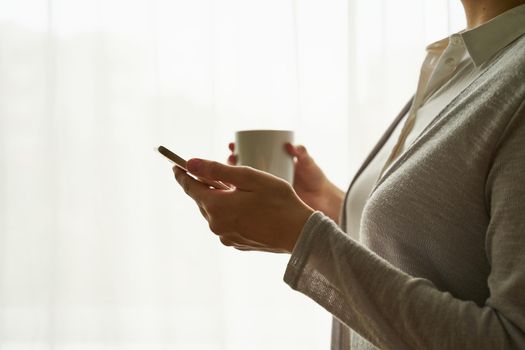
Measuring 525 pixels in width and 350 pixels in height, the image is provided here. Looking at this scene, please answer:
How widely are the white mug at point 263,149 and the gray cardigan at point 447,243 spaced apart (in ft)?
0.81

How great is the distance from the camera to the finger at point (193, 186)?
677mm

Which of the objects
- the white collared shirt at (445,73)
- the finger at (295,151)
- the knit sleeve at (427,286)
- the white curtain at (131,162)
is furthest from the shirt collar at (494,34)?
the white curtain at (131,162)

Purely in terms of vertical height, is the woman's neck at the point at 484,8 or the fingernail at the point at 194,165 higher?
the woman's neck at the point at 484,8

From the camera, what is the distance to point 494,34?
27.1 inches

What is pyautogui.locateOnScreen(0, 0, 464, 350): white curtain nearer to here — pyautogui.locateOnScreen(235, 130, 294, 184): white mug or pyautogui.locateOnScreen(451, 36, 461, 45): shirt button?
pyautogui.locateOnScreen(235, 130, 294, 184): white mug

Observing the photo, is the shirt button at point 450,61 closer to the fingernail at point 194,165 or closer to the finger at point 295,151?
→ the finger at point 295,151

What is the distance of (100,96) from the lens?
1.64 m

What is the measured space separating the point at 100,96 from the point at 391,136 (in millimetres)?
984

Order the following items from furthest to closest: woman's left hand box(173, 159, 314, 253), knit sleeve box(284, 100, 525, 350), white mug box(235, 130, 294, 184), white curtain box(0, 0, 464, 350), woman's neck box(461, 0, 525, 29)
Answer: white curtain box(0, 0, 464, 350) < white mug box(235, 130, 294, 184) < woman's neck box(461, 0, 525, 29) < woman's left hand box(173, 159, 314, 253) < knit sleeve box(284, 100, 525, 350)

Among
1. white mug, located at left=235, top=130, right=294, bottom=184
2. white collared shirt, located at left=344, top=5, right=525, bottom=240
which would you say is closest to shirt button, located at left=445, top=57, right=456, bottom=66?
white collared shirt, located at left=344, top=5, right=525, bottom=240

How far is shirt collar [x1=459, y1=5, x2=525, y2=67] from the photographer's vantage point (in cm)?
68

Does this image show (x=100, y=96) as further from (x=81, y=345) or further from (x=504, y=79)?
(x=504, y=79)

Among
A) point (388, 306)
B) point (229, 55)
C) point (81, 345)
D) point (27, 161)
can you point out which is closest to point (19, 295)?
point (81, 345)

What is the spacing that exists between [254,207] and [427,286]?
19 centimetres
